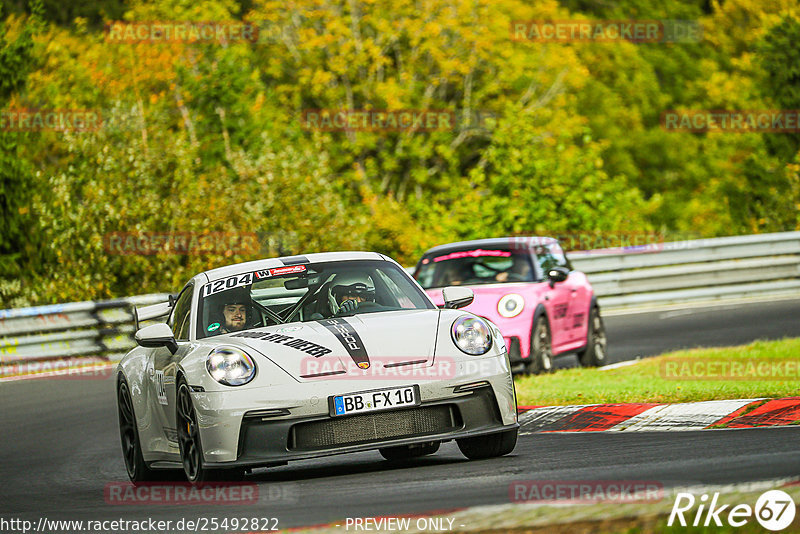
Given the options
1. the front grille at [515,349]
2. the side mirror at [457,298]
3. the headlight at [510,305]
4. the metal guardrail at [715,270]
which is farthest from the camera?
the metal guardrail at [715,270]

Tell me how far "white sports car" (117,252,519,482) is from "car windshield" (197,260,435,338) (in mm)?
10

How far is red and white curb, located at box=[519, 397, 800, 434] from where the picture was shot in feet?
30.5

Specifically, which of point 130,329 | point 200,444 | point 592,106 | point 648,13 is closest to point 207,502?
point 200,444

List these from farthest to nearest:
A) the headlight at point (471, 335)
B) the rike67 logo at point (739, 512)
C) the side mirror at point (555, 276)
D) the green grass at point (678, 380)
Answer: the side mirror at point (555, 276) → the green grass at point (678, 380) → the headlight at point (471, 335) → the rike67 logo at point (739, 512)

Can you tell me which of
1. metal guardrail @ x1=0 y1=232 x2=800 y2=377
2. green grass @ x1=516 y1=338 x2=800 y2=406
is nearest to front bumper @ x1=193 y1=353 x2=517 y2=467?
green grass @ x1=516 y1=338 x2=800 y2=406

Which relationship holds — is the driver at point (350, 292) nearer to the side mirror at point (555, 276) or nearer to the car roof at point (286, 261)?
the car roof at point (286, 261)

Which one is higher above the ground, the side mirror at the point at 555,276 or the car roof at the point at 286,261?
the car roof at the point at 286,261

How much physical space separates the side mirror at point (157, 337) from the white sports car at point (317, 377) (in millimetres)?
13

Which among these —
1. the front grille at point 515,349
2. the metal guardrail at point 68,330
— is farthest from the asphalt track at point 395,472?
the metal guardrail at point 68,330

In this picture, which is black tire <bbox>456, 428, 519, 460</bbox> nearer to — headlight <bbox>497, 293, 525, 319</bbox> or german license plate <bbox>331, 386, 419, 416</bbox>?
german license plate <bbox>331, 386, 419, 416</bbox>

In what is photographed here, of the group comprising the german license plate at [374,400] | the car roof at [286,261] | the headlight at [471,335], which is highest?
the car roof at [286,261]

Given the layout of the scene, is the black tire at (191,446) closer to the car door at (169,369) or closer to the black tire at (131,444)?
the car door at (169,369)

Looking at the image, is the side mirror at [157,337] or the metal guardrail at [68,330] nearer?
the side mirror at [157,337]

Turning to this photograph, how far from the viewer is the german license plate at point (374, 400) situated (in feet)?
25.5
